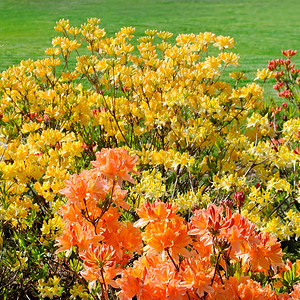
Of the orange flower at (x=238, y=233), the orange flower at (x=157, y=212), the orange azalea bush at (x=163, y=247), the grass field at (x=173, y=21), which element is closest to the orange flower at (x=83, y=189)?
the orange azalea bush at (x=163, y=247)

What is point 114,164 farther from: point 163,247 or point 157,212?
point 163,247

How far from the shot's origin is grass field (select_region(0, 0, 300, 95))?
1181 cm

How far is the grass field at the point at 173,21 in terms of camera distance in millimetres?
11812

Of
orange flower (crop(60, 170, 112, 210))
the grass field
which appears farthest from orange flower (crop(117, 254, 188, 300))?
the grass field

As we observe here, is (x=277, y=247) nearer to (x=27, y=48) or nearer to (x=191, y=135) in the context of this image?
(x=191, y=135)

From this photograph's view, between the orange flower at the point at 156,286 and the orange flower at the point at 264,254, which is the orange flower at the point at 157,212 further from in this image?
the orange flower at the point at 264,254

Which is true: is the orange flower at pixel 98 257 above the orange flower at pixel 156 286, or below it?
above

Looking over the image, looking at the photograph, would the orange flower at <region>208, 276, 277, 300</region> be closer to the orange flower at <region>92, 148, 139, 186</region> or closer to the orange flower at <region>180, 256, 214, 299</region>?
the orange flower at <region>180, 256, 214, 299</region>

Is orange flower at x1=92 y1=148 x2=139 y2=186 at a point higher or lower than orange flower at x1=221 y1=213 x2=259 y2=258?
higher

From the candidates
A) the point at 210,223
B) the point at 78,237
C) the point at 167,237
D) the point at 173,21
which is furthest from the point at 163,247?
the point at 173,21

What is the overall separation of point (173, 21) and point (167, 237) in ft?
58.1

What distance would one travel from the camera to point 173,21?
58.2 feet

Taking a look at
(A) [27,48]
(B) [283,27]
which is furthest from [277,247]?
(B) [283,27]

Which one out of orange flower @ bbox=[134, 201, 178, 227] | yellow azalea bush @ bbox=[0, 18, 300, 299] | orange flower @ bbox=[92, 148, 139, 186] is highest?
orange flower @ bbox=[92, 148, 139, 186]
